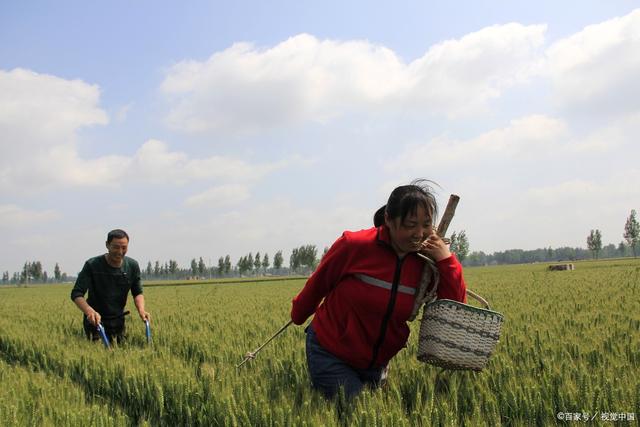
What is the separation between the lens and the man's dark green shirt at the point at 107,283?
19.8 feet

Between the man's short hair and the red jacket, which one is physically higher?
the man's short hair

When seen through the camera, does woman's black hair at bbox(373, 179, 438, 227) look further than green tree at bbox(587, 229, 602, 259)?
No

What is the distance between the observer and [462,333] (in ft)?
8.89

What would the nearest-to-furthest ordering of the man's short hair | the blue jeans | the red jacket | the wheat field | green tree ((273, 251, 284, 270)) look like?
the wheat field → the red jacket → the blue jeans → the man's short hair → green tree ((273, 251, 284, 270))

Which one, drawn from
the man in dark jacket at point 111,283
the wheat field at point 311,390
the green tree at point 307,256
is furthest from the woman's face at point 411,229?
the green tree at point 307,256

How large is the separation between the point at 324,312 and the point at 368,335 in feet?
1.11

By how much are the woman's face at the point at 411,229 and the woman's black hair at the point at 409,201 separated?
22 millimetres

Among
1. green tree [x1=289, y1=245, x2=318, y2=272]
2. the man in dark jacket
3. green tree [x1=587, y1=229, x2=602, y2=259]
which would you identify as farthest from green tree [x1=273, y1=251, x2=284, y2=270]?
the man in dark jacket

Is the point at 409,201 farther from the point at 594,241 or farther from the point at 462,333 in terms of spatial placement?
the point at 594,241

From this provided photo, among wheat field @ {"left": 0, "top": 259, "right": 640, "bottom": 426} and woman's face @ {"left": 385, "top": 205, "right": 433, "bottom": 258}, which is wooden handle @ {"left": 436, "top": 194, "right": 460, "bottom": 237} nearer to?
woman's face @ {"left": 385, "top": 205, "right": 433, "bottom": 258}

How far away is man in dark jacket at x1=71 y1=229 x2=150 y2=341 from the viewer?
5.89m

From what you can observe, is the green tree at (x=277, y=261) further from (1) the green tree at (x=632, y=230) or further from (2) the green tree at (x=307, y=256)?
(1) the green tree at (x=632, y=230)

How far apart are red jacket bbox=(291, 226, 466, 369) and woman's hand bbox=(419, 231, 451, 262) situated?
0.12 feet

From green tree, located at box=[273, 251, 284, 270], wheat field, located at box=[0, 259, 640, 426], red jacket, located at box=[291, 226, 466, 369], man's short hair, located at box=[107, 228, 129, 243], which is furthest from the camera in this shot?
green tree, located at box=[273, 251, 284, 270]
